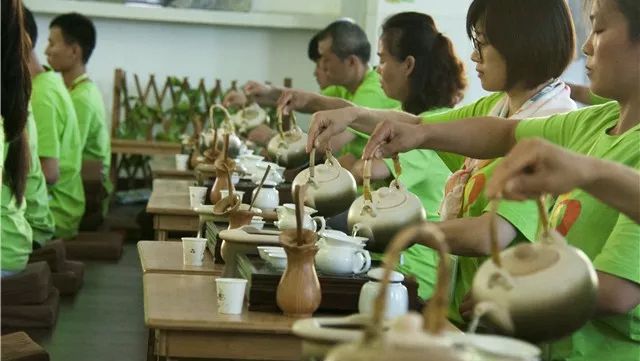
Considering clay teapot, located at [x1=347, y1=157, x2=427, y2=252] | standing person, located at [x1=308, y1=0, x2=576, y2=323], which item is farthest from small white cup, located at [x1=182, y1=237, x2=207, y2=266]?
clay teapot, located at [x1=347, y1=157, x2=427, y2=252]

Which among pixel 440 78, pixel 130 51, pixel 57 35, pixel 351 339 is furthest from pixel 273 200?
pixel 130 51

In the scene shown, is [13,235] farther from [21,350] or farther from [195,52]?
[195,52]

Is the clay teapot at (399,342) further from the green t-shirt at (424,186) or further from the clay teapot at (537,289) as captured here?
the green t-shirt at (424,186)

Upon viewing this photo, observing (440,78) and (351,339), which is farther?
(440,78)

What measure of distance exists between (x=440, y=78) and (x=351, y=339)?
249 cm

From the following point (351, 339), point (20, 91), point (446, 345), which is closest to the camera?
point (446, 345)

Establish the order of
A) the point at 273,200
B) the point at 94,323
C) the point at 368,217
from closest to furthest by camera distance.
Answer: the point at 368,217, the point at 273,200, the point at 94,323

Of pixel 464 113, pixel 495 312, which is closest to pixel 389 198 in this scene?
pixel 464 113

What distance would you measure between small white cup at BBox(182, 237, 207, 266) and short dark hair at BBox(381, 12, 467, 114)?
122cm

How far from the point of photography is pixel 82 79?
265 inches

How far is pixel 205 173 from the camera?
4.79 meters

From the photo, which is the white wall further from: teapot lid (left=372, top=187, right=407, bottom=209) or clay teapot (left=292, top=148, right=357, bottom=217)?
teapot lid (left=372, top=187, right=407, bottom=209)

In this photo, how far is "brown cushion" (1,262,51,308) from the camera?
13.8ft

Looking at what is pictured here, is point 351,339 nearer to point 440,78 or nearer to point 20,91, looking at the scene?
point 20,91
